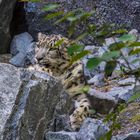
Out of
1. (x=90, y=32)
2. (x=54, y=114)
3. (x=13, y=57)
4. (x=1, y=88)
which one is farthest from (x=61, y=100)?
(x=13, y=57)

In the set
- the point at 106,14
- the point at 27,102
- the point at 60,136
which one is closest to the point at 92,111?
the point at 60,136

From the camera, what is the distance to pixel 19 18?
1072 centimetres

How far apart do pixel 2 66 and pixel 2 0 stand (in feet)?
19.5

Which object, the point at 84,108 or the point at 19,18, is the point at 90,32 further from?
the point at 19,18

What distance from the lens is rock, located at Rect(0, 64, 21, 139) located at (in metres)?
3.39

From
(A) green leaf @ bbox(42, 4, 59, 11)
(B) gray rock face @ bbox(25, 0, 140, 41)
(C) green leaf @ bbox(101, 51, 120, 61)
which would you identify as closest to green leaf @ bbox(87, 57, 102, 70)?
(C) green leaf @ bbox(101, 51, 120, 61)

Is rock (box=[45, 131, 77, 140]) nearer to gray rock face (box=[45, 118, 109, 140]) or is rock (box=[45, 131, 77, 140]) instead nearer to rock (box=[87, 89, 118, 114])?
gray rock face (box=[45, 118, 109, 140])

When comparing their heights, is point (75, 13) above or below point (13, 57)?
above

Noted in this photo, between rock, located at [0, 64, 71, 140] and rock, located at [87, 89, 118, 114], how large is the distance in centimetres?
132

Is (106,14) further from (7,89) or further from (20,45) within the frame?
(7,89)

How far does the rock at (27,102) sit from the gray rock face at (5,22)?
5634 millimetres

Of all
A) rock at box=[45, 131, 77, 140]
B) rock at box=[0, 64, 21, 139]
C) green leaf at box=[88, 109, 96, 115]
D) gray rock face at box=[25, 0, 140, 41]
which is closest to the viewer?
rock at box=[0, 64, 21, 139]

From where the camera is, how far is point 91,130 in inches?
156

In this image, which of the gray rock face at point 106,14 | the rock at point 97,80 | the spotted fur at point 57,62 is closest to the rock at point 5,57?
the gray rock face at point 106,14
